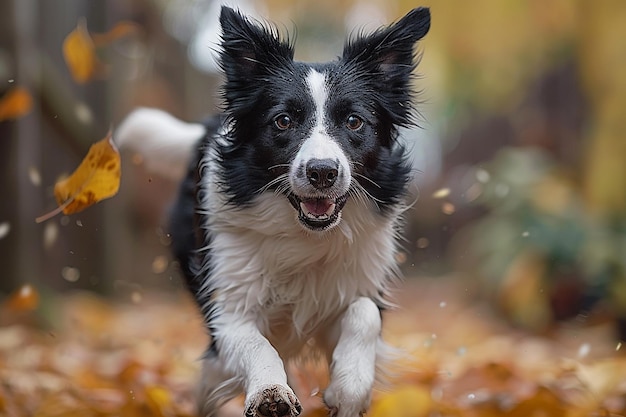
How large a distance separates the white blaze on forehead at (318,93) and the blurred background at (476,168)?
0.38 metres

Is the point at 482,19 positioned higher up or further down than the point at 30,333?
higher up

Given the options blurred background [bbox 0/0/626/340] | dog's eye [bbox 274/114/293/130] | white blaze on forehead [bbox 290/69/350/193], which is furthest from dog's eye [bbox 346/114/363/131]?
blurred background [bbox 0/0/626/340]

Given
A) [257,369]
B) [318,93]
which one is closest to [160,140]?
[318,93]

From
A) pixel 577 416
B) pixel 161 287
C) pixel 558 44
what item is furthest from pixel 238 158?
pixel 161 287

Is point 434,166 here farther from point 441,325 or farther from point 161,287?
point 441,325

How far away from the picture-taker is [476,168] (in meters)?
7.88

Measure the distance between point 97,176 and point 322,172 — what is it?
3.21 ft

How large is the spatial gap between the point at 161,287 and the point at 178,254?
7.31m

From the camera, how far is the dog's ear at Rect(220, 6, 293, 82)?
3.42 m

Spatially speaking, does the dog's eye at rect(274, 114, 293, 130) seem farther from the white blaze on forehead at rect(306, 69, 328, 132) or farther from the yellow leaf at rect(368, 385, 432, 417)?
the yellow leaf at rect(368, 385, 432, 417)

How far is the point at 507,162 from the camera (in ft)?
28.0

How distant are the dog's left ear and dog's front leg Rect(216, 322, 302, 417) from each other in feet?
3.88

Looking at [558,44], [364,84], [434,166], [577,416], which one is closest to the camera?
[364,84]

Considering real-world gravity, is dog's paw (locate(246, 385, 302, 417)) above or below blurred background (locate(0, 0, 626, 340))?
above
